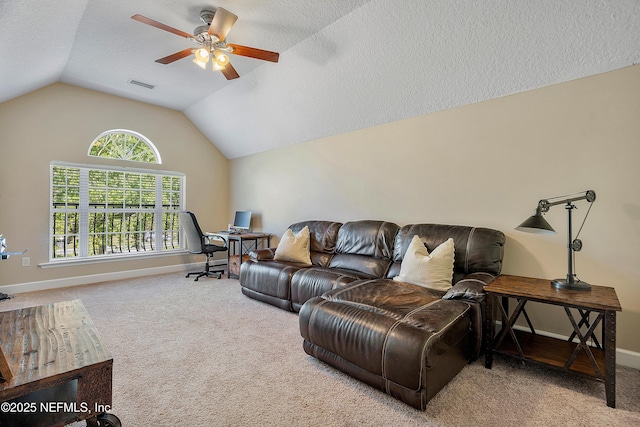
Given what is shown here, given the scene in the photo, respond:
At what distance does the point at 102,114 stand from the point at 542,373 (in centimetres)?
626

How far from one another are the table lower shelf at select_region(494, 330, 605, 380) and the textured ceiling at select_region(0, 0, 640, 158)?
7.01ft

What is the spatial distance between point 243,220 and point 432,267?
3.75 m

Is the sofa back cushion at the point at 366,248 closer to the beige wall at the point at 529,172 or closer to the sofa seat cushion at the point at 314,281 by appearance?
the sofa seat cushion at the point at 314,281

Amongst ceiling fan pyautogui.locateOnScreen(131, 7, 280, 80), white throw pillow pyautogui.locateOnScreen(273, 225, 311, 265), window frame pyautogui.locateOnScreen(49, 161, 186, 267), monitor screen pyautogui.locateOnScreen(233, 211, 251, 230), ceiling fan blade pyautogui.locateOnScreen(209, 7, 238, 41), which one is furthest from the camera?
monitor screen pyautogui.locateOnScreen(233, 211, 251, 230)

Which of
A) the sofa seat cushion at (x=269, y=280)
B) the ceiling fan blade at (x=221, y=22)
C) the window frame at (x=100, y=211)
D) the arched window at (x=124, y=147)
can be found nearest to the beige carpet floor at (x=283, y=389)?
the sofa seat cushion at (x=269, y=280)

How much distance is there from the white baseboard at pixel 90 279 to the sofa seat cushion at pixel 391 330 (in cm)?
405

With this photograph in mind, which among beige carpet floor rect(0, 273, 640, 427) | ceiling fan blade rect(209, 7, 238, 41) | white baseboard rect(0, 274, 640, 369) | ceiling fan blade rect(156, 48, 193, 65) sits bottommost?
beige carpet floor rect(0, 273, 640, 427)

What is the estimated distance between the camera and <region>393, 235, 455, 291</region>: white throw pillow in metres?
2.67

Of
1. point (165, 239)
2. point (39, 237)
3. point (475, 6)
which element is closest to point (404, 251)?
point (475, 6)

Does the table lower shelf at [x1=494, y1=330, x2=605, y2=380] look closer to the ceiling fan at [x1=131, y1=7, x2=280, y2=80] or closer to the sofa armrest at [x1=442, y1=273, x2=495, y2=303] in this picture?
the sofa armrest at [x1=442, y1=273, x2=495, y2=303]

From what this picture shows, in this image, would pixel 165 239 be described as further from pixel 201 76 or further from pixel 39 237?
pixel 201 76

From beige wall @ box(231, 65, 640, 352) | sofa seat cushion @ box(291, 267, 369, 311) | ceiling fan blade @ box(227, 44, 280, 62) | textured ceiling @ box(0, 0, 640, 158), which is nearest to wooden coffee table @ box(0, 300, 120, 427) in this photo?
sofa seat cushion @ box(291, 267, 369, 311)

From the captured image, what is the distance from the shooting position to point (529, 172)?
2.73 m

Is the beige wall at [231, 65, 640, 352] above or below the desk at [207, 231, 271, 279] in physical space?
above
